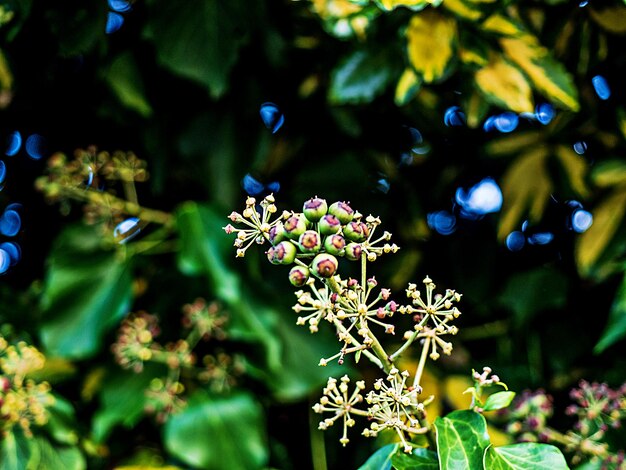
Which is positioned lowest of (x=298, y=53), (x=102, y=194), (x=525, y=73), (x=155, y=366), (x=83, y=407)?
(x=83, y=407)

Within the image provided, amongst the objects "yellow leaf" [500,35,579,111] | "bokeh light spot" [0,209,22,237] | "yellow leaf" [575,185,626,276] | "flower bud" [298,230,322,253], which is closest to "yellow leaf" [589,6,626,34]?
"yellow leaf" [500,35,579,111]

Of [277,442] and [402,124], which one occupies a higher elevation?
[402,124]

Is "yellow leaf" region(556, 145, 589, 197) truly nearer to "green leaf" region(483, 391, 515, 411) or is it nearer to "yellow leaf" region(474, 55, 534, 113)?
"yellow leaf" region(474, 55, 534, 113)

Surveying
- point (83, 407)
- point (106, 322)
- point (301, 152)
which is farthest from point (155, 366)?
point (301, 152)

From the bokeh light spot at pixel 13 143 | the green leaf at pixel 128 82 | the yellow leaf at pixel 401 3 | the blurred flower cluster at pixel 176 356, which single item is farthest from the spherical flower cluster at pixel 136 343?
the yellow leaf at pixel 401 3

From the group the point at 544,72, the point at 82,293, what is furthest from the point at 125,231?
the point at 544,72

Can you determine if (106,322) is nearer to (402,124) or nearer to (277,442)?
(277,442)
